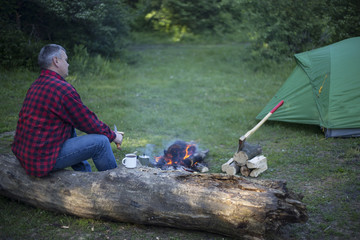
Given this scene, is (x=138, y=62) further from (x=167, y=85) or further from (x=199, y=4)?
(x=199, y=4)

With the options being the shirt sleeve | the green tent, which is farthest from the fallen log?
the green tent

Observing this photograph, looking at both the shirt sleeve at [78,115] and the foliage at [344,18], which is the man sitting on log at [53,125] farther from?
the foliage at [344,18]

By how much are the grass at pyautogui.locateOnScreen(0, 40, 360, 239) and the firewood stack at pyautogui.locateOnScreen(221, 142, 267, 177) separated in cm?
17

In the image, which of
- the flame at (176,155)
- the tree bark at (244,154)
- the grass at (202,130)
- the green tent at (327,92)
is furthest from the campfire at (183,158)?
the green tent at (327,92)

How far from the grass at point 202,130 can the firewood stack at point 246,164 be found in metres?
0.17

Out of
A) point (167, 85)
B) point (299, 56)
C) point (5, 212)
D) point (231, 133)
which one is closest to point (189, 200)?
point (5, 212)

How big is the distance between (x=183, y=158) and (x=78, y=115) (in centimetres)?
208

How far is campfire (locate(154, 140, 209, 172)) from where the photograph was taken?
4965mm

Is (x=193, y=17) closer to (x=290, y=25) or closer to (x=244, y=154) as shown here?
(x=290, y=25)

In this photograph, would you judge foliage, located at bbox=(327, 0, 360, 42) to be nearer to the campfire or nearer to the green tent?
the green tent

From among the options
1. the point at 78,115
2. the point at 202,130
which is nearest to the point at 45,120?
the point at 78,115

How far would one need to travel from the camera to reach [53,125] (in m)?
3.37

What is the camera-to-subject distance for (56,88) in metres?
3.33

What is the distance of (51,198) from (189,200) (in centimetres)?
145
